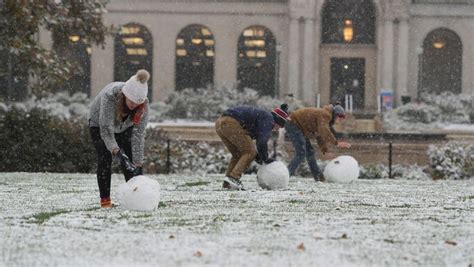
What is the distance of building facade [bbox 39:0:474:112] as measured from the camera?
50781 mm

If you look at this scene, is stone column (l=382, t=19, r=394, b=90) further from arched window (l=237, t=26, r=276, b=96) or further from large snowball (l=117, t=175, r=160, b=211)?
large snowball (l=117, t=175, r=160, b=211)

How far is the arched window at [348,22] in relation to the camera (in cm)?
5162

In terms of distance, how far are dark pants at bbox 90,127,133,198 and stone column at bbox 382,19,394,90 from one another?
40.6 metres

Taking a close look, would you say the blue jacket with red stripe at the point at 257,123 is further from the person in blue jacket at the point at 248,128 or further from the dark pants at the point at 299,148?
the dark pants at the point at 299,148

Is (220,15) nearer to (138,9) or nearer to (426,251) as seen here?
(138,9)

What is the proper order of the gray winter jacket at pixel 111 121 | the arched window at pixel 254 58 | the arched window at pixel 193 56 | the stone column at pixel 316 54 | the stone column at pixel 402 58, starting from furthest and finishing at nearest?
the arched window at pixel 193 56 < the arched window at pixel 254 58 < the stone column at pixel 316 54 < the stone column at pixel 402 58 < the gray winter jacket at pixel 111 121

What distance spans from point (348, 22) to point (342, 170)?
36553mm

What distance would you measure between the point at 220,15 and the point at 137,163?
4246cm

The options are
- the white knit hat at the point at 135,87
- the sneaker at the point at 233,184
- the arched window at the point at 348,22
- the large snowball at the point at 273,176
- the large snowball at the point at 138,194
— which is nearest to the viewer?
the white knit hat at the point at 135,87

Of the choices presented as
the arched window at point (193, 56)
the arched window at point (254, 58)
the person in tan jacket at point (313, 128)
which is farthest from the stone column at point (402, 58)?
the person in tan jacket at point (313, 128)

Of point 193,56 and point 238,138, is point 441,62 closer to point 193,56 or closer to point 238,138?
point 193,56

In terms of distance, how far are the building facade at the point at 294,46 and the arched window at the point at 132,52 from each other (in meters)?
0.06

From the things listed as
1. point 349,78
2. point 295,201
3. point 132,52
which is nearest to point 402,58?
point 349,78

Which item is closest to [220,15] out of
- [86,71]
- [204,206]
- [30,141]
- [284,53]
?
[284,53]
